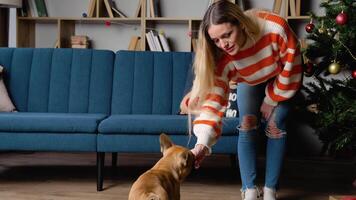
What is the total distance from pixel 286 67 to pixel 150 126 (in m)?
0.99

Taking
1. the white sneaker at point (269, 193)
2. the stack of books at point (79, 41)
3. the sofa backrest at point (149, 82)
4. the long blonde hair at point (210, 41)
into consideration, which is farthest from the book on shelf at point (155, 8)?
the long blonde hair at point (210, 41)

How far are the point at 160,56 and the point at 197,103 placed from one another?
5.12ft

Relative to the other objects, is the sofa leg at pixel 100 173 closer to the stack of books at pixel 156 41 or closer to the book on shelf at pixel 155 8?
the stack of books at pixel 156 41

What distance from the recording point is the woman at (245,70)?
65.6 inches

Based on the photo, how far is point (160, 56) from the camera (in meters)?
3.35

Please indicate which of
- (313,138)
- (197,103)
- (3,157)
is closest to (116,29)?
(3,157)

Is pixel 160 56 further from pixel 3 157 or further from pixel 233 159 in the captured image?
pixel 3 157

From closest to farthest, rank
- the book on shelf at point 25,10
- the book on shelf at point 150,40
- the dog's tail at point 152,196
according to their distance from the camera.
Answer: the dog's tail at point 152,196
the book on shelf at point 150,40
the book on shelf at point 25,10

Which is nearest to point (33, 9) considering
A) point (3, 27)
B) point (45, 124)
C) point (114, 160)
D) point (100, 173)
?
point (3, 27)

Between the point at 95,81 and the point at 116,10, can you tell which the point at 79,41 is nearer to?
the point at 116,10

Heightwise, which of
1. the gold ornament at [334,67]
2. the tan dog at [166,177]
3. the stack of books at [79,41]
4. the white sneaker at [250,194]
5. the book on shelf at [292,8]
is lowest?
the white sneaker at [250,194]

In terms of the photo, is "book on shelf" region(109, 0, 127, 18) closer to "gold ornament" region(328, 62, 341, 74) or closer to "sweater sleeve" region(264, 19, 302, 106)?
"gold ornament" region(328, 62, 341, 74)

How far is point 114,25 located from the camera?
4.38 m

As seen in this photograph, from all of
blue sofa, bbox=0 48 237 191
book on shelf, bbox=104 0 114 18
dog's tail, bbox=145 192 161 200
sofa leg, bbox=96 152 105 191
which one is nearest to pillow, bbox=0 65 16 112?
blue sofa, bbox=0 48 237 191
